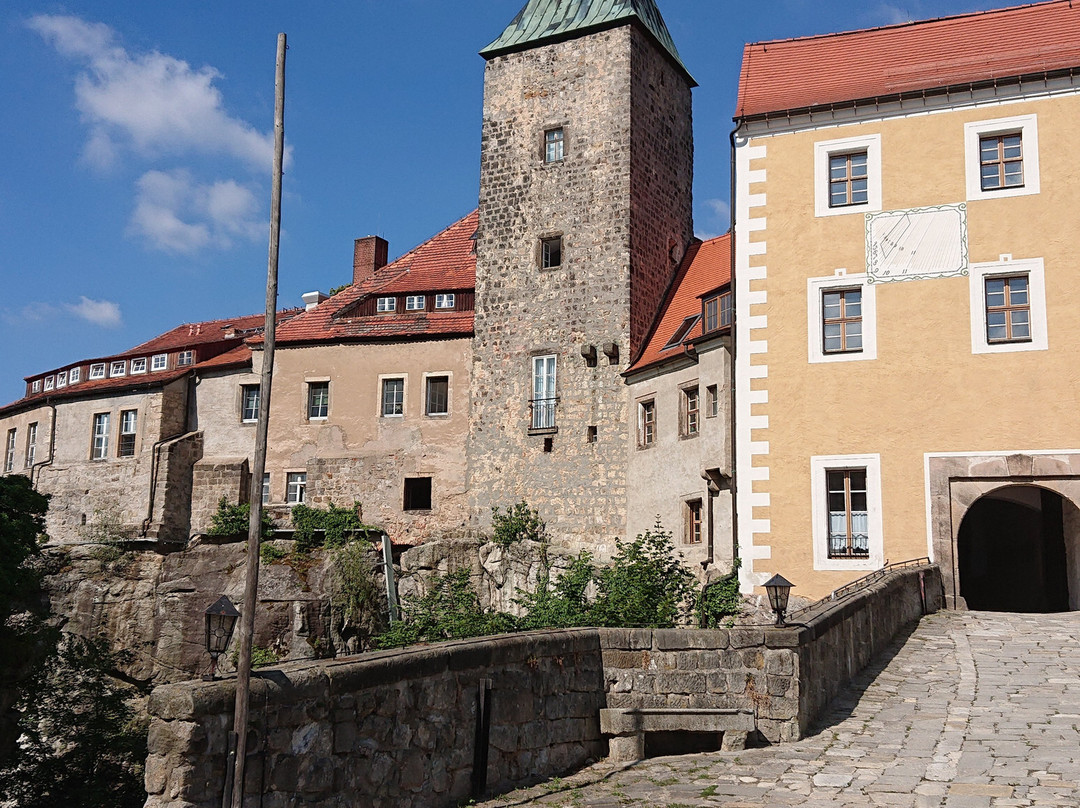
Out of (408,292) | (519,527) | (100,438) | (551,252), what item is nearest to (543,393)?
(519,527)

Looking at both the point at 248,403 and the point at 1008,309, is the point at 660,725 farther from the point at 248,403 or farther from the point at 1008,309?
the point at 248,403

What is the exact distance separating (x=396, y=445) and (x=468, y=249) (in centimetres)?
747

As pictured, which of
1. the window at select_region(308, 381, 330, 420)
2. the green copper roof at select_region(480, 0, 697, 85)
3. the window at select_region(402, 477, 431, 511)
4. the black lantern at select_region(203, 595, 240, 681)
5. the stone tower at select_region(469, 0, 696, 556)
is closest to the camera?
the black lantern at select_region(203, 595, 240, 681)

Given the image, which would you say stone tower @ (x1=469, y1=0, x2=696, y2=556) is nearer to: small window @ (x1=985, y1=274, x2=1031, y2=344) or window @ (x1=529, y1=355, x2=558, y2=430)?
window @ (x1=529, y1=355, x2=558, y2=430)

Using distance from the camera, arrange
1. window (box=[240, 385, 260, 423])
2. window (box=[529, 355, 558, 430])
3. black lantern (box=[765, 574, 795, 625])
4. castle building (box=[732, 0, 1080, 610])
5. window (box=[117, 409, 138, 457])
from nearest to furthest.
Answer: black lantern (box=[765, 574, 795, 625]), castle building (box=[732, 0, 1080, 610]), window (box=[529, 355, 558, 430]), window (box=[240, 385, 260, 423]), window (box=[117, 409, 138, 457])

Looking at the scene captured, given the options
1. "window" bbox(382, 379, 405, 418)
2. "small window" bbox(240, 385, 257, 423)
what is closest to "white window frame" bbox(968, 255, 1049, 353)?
"window" bbox(382, 379, 405, 418)

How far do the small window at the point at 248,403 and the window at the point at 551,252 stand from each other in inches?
416

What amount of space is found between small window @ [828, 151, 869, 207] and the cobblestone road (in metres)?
10.4

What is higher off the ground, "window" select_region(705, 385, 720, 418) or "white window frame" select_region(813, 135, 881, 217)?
"white window frame" select_region(813, 135, 881, 217)

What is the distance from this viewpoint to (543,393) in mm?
31062

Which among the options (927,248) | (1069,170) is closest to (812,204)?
(927,248)

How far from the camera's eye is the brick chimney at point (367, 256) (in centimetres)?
4125

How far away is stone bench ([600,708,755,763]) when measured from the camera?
1045 centimetres

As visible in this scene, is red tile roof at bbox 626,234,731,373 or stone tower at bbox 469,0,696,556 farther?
stone tower at bbox 469,0,696,556
